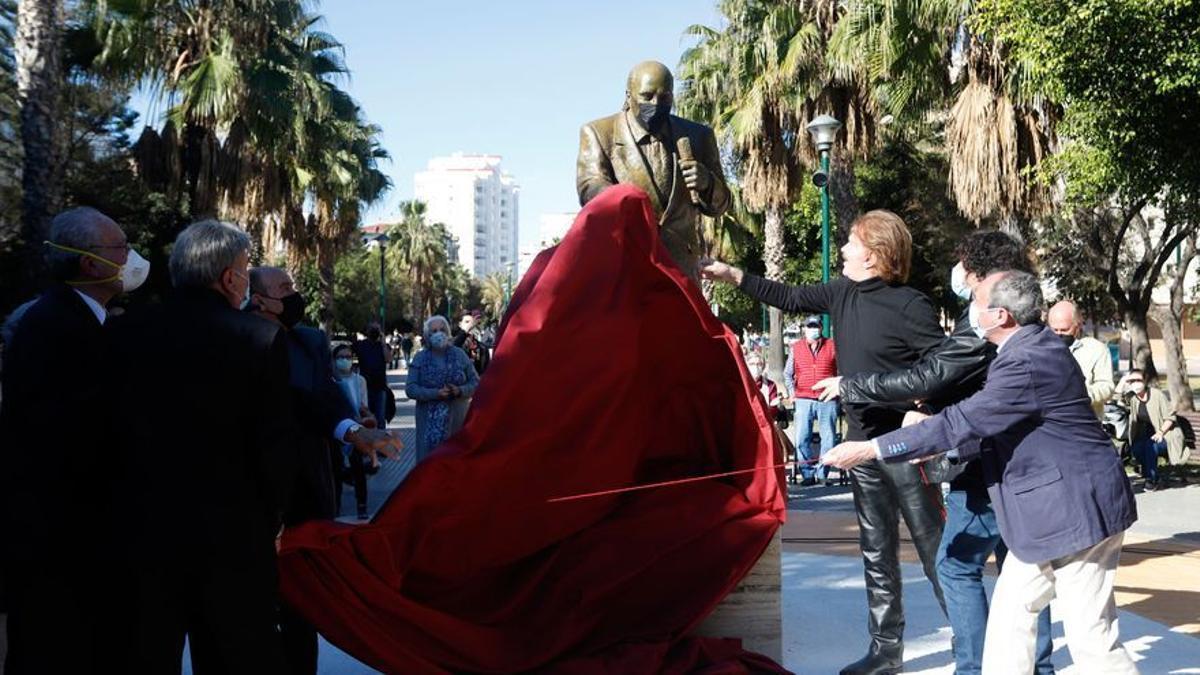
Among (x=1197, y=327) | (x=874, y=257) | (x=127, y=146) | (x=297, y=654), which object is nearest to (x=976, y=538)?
(x=874, y=257)

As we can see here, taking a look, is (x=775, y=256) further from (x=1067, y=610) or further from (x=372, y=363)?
→ (x=1067, y=610)

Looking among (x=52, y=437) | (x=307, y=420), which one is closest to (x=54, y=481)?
(x=52, y=437)

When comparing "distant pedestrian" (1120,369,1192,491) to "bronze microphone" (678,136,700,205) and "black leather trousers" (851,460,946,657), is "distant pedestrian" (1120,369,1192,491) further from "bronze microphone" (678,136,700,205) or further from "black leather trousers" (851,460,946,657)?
"bronze microphone" (678,136,700,205)

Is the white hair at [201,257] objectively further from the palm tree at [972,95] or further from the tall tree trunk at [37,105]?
the palm tree at [972,95]

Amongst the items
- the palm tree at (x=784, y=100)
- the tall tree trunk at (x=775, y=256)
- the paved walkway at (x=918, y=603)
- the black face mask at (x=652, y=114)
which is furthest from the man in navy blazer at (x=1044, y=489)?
the tall tree trunk at (x=775, y=256)

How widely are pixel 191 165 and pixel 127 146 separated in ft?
17.3

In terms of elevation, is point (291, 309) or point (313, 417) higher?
point (291, 309)

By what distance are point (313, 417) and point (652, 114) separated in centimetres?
217

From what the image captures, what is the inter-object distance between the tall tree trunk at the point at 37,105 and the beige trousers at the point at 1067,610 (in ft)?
34.8

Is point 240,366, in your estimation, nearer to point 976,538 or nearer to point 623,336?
point 623,336

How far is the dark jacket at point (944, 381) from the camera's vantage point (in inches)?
169

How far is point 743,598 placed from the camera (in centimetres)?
461

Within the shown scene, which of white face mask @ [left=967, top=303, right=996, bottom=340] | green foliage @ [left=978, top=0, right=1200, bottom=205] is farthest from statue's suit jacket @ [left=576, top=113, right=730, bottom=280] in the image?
green foliage @ [left=978, top=0, right=1200, bottom=205]

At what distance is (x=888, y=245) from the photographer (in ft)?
15.3
